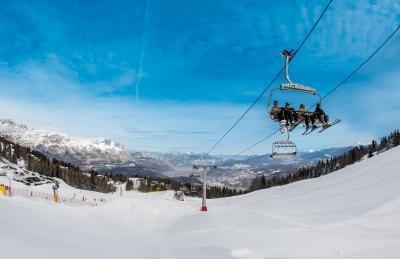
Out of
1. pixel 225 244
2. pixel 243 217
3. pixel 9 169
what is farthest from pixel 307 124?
pixel 9 169

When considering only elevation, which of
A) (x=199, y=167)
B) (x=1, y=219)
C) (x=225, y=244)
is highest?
(x=199, y=167)

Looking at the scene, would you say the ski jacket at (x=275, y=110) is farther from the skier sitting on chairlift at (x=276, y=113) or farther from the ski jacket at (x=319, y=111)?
the ski jacket at (x=319, y=111)

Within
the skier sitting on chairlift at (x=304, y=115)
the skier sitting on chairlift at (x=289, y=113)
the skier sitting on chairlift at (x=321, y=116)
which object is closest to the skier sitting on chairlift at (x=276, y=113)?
the skier sitting on chairlift at (x=289, y=113)

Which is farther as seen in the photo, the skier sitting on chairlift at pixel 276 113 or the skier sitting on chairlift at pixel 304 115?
the skier sitting on chairlift at pixel 304 115

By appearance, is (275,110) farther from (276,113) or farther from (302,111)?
(302,111)

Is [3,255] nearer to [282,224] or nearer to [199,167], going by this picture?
[282,224]

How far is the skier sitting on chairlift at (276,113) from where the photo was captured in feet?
78.8

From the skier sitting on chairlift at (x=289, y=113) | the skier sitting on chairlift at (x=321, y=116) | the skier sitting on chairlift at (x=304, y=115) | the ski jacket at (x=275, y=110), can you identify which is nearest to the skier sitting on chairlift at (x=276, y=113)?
the ski jacket at (x=275, y=110)

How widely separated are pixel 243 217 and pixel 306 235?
466 inches

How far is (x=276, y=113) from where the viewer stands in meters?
24.3

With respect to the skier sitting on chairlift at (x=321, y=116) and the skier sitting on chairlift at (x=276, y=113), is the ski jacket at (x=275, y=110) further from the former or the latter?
the skier sitting on chairlift at (x=321, y=116)

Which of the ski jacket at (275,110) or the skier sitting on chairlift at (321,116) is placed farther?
the skier sitting on chairlift at (321,116)

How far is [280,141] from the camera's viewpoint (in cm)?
2573

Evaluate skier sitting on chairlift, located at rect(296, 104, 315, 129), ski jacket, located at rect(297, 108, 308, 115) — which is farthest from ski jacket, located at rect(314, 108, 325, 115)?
ski jacket, located at rect(297, 108, 308, 115)
